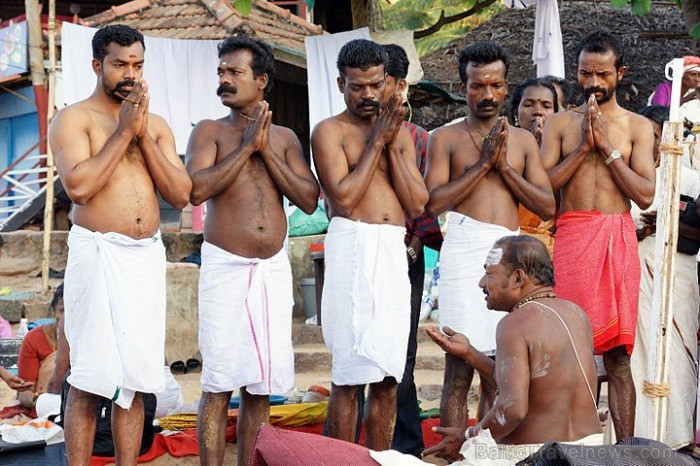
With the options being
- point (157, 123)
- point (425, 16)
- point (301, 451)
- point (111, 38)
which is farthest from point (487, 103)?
point (425, 16)

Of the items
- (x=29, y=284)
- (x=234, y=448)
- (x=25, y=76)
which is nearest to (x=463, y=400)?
(x=234, y=448)

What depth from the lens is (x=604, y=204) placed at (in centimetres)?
528

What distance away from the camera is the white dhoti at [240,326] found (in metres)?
4.80

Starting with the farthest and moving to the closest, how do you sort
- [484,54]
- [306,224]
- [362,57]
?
1. [306,224]
2. [484,54]
3. [362,57]

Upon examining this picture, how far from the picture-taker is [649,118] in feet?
19.4

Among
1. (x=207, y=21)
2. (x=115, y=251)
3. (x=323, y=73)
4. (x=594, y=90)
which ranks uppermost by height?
(x=207, y=21)

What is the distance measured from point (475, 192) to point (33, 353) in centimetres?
342

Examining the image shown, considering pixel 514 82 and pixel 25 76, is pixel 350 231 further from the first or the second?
pixel 25 76

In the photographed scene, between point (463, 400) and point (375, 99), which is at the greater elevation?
point (375, 99)

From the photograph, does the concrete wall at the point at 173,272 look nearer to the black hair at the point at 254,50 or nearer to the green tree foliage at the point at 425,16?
the black hair at the point at 254,50

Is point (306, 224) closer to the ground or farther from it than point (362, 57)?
closer to the ground

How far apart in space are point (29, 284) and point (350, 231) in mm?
9256

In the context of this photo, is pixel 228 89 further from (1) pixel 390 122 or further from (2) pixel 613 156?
(2) pixel 613 156

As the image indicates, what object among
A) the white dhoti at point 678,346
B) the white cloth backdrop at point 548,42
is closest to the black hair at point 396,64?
the white dhoti at point 678,346
